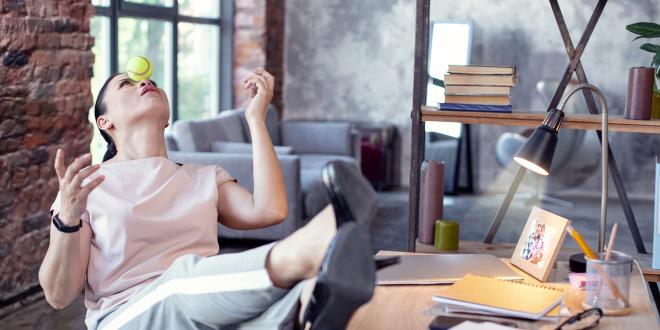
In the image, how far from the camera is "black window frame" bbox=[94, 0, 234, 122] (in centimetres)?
558

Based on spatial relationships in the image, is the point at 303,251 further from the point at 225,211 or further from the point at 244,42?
the point at 244,42

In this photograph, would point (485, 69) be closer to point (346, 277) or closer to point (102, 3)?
point (346, 277)

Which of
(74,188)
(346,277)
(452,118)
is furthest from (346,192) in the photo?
(452,118)

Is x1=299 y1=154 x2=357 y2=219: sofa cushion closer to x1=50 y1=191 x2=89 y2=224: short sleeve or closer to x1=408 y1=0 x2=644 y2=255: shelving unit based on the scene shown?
x1=408 y1=0 x2=644 y2=255: shelving unit

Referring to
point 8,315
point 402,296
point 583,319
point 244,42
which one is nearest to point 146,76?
point 402,296

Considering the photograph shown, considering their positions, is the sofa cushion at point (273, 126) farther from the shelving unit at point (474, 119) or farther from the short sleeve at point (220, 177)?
the short sleeve at point (220, 177)

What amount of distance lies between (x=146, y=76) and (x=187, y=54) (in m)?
4.75

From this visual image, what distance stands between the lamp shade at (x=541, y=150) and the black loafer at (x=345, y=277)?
72 cm

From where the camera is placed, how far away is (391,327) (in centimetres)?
176

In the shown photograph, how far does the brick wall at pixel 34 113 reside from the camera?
4.04 metres

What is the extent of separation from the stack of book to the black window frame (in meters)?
3.17

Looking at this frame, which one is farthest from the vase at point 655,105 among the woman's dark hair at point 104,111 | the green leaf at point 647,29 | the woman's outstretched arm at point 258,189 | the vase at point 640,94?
the woman's dark hair at point 104,111

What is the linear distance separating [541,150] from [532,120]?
0.89 m

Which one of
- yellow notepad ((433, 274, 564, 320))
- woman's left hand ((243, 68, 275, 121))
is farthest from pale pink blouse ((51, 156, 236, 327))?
yellow notepad ((433, 274, 564, 320))
